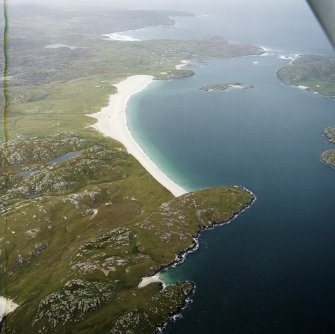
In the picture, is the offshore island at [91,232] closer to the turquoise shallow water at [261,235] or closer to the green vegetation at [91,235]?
the green vegetation at [91,235]

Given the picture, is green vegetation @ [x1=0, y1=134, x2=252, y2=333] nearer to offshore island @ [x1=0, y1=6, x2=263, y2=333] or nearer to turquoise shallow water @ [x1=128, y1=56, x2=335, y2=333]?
offshore island @ [x1=0, y1=6, x2=263, y2=333]

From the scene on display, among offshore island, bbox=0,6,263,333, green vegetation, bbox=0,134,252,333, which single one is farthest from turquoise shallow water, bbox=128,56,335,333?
green vegetation, bbox=0,134,252,333

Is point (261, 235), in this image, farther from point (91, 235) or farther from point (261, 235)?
point (91, 235)

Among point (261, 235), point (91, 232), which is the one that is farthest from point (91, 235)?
point (261, 235)

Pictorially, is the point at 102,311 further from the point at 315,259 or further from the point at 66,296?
the point at 315,259

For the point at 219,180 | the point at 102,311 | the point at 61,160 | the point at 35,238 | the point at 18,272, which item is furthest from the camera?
the point at 61,160

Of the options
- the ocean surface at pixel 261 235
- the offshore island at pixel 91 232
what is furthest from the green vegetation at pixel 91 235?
the ocean surface at pixel 261 235

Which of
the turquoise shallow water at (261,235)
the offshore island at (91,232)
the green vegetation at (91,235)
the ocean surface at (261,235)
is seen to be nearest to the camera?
the ocean surface at (261,235)

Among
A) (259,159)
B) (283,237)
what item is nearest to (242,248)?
(283,237)
